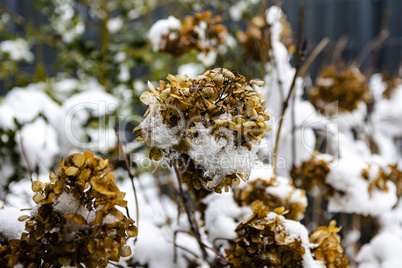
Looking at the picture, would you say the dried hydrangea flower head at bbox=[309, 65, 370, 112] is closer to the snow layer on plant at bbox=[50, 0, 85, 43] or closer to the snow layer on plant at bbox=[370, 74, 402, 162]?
the snow layer on plant at bbox=[370, 74, 402, 162]

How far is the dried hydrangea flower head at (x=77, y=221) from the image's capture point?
0.32m

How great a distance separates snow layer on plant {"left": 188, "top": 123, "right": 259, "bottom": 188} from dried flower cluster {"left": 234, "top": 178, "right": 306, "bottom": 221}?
0.53ft

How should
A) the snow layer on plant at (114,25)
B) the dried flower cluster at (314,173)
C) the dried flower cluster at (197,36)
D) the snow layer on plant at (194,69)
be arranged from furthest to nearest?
1. the snow layer on plant at (114,25)
2. the snow layer on plant at (194,69)
3. the dried flower cluster at (197,36)
4. the dried flower cluster at (314,173)

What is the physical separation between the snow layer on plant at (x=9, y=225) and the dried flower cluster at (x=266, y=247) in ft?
0.86

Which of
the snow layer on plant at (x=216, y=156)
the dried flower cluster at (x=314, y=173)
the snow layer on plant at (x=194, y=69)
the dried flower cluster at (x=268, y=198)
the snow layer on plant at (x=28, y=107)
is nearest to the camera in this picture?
the snow layer on plant at (x=216, y=156)

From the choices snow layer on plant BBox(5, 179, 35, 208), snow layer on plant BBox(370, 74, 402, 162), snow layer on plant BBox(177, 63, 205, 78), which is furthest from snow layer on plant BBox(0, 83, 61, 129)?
snow layer on plant BBox(370, 74, 402, 162)

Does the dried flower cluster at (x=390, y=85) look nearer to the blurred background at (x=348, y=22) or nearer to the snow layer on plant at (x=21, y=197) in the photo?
the snow layer on plant at (x=21, y=197)

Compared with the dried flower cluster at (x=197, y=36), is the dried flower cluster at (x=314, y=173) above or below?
below

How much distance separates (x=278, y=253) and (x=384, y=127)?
3.53 ft

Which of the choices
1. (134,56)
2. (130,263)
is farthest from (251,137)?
(134,56)

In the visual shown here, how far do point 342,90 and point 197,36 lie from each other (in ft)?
1.48

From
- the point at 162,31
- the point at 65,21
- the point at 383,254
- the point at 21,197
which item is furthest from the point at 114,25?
the point at 383,254

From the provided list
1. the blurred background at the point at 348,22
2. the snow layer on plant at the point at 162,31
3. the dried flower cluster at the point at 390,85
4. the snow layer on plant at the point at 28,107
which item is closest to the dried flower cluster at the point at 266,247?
the snow layer on plant at the point at 162,31

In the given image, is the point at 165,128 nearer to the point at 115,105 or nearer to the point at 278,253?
the point at 278,253
